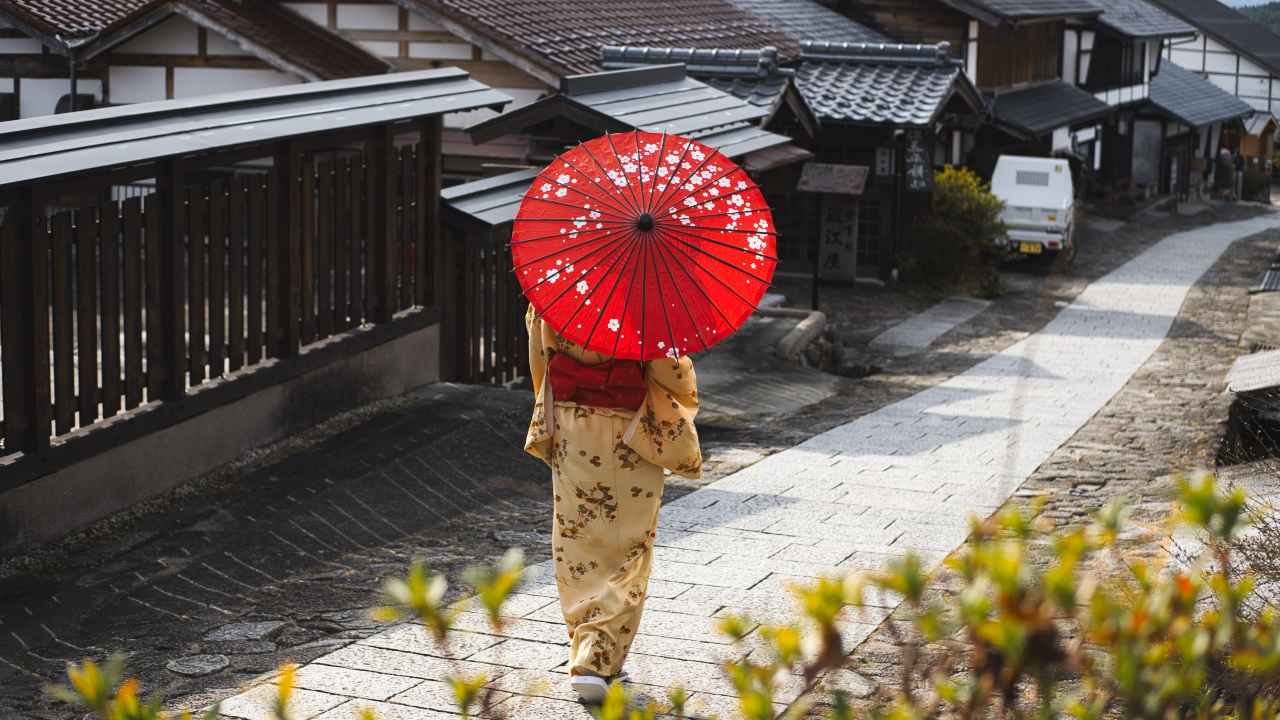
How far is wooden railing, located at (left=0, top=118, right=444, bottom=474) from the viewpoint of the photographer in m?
7.04

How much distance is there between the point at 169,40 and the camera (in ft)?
59.9

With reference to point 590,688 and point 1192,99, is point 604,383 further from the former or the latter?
point 1192,99

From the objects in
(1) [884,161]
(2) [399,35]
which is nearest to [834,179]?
(1) [884,161]

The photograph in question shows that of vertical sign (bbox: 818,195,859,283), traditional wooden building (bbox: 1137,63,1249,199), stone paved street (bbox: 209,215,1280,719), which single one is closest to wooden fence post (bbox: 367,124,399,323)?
stone paved street (bbox: 209,215,1280,719)

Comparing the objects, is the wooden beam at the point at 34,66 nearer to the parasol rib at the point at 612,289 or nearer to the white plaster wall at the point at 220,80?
the white plaster wall at the point at 220,80

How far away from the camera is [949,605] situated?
6.50 m

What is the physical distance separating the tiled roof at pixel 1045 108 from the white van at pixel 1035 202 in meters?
2.04

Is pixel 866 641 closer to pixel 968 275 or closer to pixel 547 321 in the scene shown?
pixel 547 321

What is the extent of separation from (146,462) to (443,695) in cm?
315

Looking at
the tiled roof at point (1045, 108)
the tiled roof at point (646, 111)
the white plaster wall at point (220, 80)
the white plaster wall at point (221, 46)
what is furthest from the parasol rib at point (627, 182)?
the tiled roof at point (1045, 108)

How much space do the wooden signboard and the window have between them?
296 inches

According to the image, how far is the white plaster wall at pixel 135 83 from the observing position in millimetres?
18484

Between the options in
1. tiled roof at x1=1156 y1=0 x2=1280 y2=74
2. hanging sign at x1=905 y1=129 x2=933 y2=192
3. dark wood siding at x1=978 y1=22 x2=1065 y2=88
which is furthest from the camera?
tiled roof at x1=1156 y1=0 x2=1280 y2=74

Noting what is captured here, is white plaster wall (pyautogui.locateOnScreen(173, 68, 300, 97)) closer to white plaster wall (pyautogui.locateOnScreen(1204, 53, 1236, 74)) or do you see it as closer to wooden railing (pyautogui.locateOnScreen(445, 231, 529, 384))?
wooden railing (pyautogui.locateOnScreen(445, 231, 529, 384))
